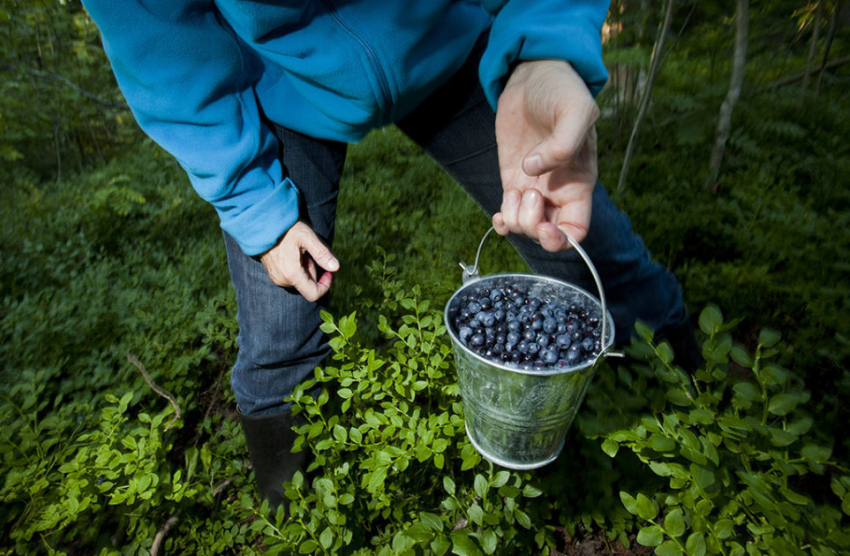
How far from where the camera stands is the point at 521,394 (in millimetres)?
920

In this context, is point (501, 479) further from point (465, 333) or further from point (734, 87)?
point (734, 87)

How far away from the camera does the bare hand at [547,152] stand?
2.87 ft

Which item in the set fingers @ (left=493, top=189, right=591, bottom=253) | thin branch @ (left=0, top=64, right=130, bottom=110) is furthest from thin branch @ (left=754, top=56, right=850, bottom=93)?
thin branch @ (left=0, top=64, right=130, bottom=110)

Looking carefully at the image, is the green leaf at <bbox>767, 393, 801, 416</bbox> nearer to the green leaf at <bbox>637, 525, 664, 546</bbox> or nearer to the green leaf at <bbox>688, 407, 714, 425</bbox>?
the green leaf at <bbox>688, 407, 714, 425</bbox>

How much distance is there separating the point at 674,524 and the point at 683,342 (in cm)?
98

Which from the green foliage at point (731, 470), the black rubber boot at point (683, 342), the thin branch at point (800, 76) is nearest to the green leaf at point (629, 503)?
the green foliage at point (731, 470)

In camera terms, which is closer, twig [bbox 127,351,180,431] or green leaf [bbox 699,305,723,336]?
green leaf [bbox 699,305,723,336]

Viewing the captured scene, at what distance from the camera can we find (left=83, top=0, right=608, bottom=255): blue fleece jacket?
3.69 ft

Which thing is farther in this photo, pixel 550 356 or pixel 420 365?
pixel 420 365

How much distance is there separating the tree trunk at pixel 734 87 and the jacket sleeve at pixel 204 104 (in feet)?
9.33

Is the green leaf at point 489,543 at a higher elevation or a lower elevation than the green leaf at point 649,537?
lower

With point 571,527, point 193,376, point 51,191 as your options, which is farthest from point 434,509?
point 51,191

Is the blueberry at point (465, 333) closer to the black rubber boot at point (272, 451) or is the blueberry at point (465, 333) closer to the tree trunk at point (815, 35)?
the black rubber boot at point (272, 451)

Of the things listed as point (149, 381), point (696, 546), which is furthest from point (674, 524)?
point (149, 381)
